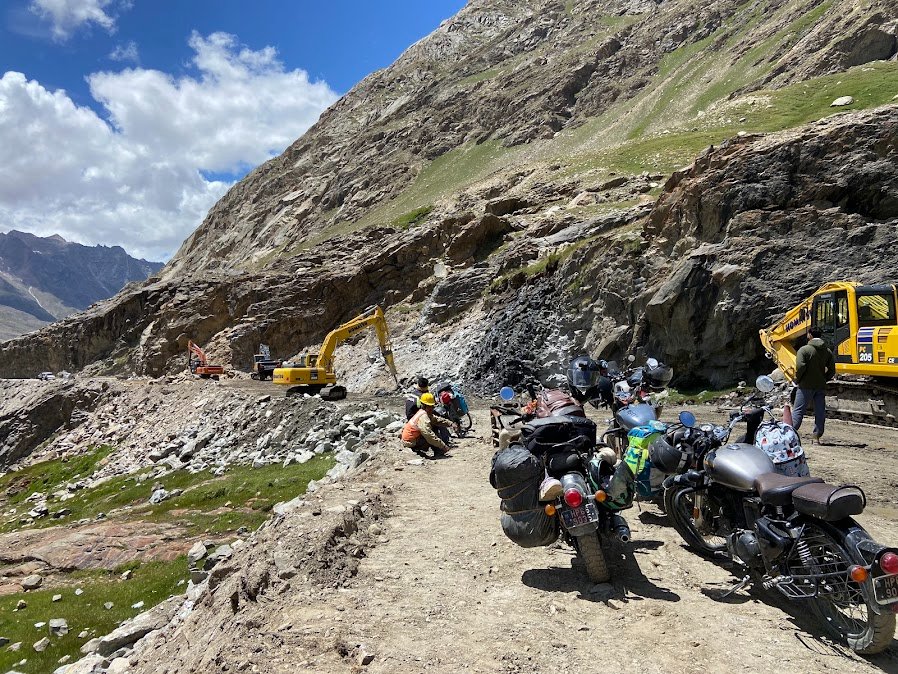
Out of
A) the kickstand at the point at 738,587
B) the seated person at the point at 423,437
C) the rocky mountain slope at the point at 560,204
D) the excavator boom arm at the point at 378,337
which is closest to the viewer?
the kickstand at the point at 738,587

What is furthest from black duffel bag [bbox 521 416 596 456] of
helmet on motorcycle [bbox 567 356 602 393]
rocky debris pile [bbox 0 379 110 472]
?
rocky debris pile [bbox 0 379 110 472]

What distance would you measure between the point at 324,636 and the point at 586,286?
774 inches

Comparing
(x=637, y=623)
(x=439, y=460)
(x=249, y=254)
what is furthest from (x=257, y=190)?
(x=637, y=623)

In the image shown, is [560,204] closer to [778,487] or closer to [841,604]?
[778,487]

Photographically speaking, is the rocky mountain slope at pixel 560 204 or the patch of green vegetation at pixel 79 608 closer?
the patch of green vegetation at pixel 79 608

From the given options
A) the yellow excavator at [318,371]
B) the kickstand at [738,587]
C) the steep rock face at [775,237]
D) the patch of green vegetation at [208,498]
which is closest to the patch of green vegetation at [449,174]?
the yellow excavator at [318,371]

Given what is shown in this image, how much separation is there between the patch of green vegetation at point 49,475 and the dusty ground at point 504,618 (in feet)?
78.0

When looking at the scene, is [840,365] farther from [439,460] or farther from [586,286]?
[586,286]

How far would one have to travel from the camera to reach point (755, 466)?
3.87m

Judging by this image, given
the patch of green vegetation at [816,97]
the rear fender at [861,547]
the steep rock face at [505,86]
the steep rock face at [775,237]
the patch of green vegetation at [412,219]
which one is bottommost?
the rear fender at [861,547]

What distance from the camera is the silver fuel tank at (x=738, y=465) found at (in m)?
3.83

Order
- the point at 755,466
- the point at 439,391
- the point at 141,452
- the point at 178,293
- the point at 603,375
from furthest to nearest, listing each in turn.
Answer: the point at 178,293 → the point at 141,452 → the point at 439,391 → the point at 603,375 → the point at 755,466

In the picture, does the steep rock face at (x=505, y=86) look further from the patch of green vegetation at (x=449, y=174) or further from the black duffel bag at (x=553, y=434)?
the black duffel bag at (x=553, y=434)

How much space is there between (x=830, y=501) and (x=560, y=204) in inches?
1474
